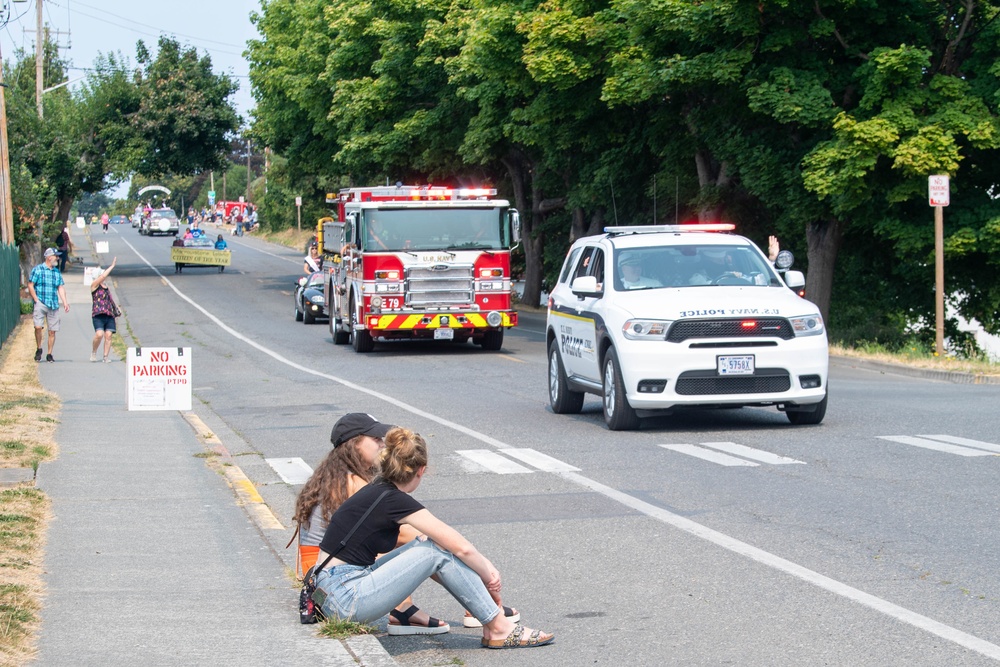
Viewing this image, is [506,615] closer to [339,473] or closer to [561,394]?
[339,473]

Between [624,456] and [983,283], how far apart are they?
16650mm

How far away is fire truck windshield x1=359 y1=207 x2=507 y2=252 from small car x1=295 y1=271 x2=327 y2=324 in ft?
33.8

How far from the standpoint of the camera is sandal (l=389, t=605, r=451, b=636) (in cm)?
663

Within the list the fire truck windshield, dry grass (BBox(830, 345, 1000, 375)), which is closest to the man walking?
the fire truck windshield

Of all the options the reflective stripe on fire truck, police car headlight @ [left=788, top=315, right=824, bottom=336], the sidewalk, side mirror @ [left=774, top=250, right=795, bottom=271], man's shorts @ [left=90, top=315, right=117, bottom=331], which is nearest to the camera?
the sidewalk

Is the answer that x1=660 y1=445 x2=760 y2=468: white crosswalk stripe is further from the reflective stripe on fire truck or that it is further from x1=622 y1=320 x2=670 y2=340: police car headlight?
the reflective stripe on fire truck

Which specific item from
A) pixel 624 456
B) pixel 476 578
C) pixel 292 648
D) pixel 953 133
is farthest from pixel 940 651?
pixel 953 133

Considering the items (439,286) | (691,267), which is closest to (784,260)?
(691,267)

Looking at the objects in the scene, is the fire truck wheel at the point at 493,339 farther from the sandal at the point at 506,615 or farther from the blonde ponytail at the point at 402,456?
the blonde ponytail at the point at 402,456

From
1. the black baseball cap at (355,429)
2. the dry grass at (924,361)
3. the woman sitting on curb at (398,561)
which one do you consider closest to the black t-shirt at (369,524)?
the woman sitting on curb at (398,561)

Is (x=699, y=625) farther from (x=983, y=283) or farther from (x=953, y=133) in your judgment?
(x=983, y=283)

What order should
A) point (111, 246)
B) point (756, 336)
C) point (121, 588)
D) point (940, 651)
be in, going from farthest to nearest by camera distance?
point (111, 246) → point (756, 336) → point (121, 588) → point (940, 651)

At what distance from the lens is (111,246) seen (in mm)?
89062

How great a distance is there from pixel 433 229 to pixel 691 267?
38.7 feet
